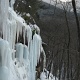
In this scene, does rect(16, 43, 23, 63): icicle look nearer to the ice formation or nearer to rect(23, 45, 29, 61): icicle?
the ice formation

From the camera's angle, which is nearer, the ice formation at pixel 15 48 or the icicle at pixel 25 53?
the ice formation at pixel 15 48

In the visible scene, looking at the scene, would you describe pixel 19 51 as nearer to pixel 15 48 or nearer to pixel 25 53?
pixel 15 48

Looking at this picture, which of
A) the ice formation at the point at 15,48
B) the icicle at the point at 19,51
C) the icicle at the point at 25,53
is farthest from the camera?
the icicle at the point at 25,53

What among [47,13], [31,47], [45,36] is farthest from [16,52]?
[47,13]

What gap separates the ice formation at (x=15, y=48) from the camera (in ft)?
20.4

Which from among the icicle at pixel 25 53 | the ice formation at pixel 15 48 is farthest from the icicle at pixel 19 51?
the icicle at pixel 25 53

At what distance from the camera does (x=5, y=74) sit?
20.3 feet

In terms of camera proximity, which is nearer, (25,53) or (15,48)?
(15,48)

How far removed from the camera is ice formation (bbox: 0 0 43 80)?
622cm

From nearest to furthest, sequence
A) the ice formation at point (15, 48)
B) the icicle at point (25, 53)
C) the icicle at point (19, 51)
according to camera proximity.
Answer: the ice formation at point (15, 48), the icicle at point (19, 51), the icicle at point (25, 53)

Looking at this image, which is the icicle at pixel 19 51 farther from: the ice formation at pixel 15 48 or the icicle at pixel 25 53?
the icicle at pixel 25 53

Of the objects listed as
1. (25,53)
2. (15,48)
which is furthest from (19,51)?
(25,53)

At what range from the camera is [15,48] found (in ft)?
30.2

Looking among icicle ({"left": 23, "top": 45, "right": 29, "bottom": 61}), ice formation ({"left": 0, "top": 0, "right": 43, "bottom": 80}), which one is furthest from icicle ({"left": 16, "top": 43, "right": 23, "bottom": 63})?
icicle ({"left": 23, "top": 45, "right": 29, "bottom": 61})
